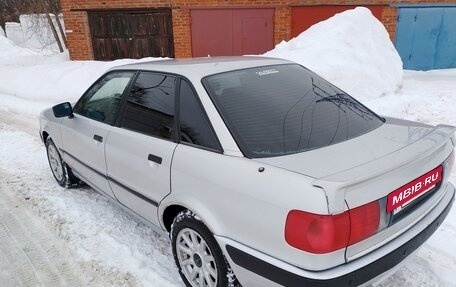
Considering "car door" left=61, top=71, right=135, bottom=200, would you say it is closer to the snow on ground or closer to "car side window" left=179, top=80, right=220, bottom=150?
the snow on ground

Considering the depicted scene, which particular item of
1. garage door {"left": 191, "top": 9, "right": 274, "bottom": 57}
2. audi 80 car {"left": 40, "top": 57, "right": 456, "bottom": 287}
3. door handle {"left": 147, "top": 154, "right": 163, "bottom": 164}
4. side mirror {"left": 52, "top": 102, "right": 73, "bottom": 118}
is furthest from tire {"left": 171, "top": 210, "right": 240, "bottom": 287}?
garage door {"left": 191, "top": 9, "right": 274, "bottom": 57}

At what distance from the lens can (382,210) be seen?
6.12 ft

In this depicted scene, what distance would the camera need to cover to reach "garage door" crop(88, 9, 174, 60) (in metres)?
10.8

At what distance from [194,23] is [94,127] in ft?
26.5

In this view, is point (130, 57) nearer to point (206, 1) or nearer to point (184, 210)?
point (206, 1)

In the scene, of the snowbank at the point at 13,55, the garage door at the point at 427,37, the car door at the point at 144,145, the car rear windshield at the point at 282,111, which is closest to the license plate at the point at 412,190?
the car rear windshield at the point at 282,111

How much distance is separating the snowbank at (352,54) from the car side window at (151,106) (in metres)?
5.20

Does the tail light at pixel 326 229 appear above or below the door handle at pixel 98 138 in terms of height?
below

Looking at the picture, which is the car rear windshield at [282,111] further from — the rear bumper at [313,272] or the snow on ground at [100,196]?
the snow on ground at [100,196]

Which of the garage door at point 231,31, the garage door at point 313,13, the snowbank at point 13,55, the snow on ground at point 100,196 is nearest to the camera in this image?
the snow on ground at point 100,196

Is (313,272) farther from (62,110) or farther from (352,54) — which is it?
(352,54)

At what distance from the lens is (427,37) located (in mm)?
10391

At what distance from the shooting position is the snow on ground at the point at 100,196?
278 cm

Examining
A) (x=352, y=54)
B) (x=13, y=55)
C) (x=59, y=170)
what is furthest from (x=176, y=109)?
(x=13, y=55)
